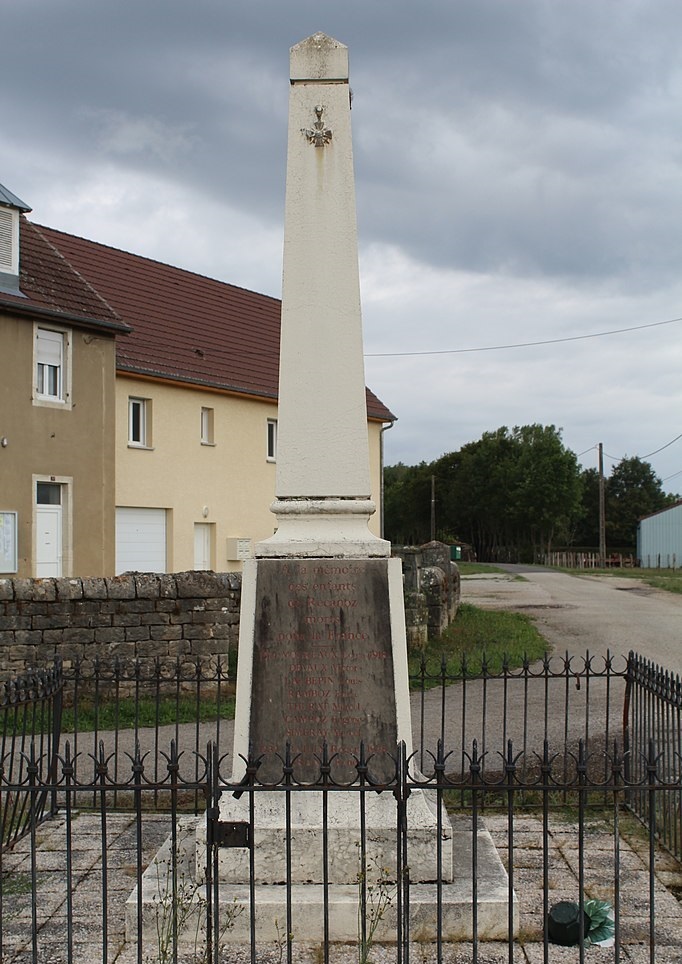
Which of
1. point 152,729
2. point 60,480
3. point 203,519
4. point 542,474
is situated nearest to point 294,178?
point 152,729

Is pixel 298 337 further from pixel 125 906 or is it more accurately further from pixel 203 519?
pixel 203 519

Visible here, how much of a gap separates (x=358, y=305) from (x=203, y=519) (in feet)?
61.2

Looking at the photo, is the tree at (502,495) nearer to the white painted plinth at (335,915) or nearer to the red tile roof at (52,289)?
the red tile roof at (52,289)

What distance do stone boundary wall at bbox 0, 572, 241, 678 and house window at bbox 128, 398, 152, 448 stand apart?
1093 centimetres

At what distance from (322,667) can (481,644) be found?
9.75 meters

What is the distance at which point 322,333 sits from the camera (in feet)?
17.4

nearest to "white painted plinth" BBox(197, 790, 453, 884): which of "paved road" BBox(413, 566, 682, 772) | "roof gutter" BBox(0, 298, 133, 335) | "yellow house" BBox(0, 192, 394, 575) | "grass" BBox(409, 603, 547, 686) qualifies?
"paved road" BBox(413, 566, 682, 772)

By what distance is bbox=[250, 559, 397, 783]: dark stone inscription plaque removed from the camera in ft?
16.5

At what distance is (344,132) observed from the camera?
5.38 m

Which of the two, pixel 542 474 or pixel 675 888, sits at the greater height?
pixel 542 474

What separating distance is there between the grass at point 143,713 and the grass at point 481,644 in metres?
2.35

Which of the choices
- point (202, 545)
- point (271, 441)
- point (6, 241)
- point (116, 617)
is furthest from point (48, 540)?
point (271, 441)

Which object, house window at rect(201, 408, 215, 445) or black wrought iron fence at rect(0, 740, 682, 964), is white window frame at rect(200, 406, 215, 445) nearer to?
house window at rect(201, 408, 215, 445)

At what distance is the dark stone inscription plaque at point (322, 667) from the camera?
16.5ft
